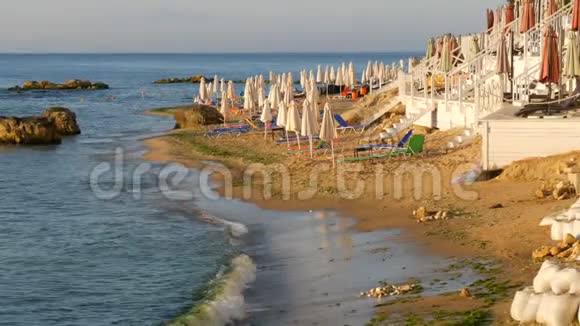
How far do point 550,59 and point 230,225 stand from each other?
925cm

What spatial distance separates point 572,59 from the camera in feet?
70.9

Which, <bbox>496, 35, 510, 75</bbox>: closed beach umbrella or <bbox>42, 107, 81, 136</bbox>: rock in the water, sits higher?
<bbox>496, 35, 510, 75</bbox>: closed beach umbrella

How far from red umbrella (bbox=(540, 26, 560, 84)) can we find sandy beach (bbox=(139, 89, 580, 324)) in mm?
2857

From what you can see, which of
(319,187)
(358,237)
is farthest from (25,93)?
(358,237)

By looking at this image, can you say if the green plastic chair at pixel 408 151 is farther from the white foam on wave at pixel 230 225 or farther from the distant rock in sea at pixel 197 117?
the distant rock in sea at pixel 197 117

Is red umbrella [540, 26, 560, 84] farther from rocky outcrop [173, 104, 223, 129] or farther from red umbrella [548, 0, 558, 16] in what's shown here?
rocky outcrop [173, 104, 223, 129]

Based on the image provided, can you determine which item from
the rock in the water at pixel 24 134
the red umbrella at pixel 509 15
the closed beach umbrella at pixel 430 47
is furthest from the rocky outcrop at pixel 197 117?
the red umbrella at pixel 509 15

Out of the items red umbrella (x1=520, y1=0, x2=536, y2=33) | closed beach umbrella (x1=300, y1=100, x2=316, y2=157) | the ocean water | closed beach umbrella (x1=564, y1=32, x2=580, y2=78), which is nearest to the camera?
the ocean water

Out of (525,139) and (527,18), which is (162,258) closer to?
(525,139)

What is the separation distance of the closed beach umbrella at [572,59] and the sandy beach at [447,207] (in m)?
3.06

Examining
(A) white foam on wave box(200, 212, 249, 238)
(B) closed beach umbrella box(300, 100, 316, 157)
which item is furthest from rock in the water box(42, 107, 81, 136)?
(A) white foam on wave box(200, 212, 249, 238)

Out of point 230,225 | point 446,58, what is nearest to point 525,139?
point 230,225

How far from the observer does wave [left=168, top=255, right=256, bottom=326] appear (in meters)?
12.9

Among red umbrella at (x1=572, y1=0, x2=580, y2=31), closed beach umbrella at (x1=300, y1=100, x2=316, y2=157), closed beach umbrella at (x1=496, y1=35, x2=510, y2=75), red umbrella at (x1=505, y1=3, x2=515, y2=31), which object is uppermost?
red umbrella at (x1=505, y1=3, x2=515, y2=31)
